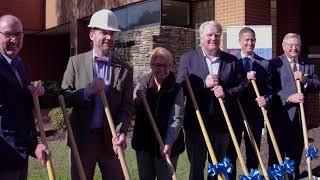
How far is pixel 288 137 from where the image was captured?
6145 mm

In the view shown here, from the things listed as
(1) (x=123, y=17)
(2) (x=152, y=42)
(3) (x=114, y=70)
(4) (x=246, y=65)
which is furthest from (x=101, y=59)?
(1) (x=123, y=17)

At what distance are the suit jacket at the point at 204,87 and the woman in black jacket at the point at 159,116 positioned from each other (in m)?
0.40

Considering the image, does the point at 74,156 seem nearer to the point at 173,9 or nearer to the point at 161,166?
the point at 161,166

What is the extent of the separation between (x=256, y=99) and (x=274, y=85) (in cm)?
62

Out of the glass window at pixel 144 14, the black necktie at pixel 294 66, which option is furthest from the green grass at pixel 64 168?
the glass window at pixel 144 14

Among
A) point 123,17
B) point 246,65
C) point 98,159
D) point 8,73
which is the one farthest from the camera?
point 123,17

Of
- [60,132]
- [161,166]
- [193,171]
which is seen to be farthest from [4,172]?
[60,132]

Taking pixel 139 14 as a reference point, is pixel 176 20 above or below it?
below

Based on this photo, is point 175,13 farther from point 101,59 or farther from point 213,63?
point 101,59

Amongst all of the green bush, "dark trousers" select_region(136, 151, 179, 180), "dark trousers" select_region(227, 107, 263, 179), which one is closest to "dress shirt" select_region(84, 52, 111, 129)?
"dark trousers" select_region(136, 151, 179, 180)

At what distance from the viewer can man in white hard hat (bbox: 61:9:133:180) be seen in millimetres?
4574

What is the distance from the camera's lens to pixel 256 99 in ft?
18.5

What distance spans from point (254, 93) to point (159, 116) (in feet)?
4.98

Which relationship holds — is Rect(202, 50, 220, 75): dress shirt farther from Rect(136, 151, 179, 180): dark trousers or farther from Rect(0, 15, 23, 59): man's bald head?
Rect(0, 15, 23, 59): man's bald head
